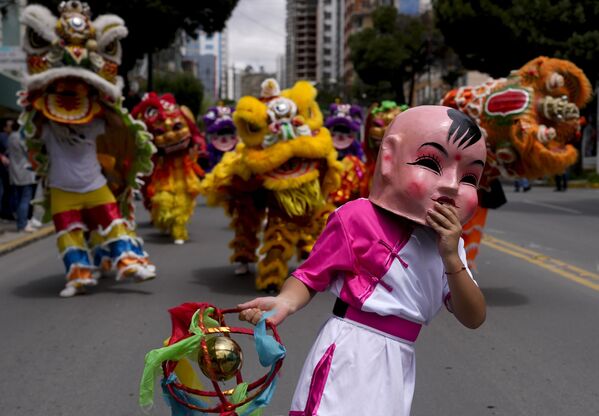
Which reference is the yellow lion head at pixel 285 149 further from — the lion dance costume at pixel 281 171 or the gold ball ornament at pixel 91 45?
the gold ball ornament at pixel 91 45

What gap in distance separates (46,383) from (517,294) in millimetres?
5045

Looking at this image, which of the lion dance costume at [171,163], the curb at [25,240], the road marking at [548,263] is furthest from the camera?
the lion dance costume at [171,163]

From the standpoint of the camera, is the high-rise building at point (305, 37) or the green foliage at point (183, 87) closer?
the green foliage at point (183, 87)

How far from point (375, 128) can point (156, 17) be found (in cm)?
1810

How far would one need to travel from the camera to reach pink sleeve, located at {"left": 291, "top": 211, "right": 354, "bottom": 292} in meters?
2.79

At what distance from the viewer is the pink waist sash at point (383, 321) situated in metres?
2.76

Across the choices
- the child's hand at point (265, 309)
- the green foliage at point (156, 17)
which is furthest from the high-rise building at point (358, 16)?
the child's hand at point (265, 309)

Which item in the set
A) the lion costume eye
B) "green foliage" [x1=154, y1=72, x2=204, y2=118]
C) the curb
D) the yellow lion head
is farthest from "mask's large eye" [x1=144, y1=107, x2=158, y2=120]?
"green foliage" [x1=154, y1=72, x2=204, y2=118]

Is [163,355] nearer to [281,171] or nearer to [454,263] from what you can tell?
[454,263]

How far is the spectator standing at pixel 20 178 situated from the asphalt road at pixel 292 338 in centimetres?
274

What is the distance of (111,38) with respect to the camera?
8.33 meters

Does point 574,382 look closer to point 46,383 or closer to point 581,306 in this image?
point 581,306

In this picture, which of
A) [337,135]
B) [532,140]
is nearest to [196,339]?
[532,140]

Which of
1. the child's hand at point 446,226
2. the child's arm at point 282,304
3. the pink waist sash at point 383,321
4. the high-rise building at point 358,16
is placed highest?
the high-rise building at point 358,16
